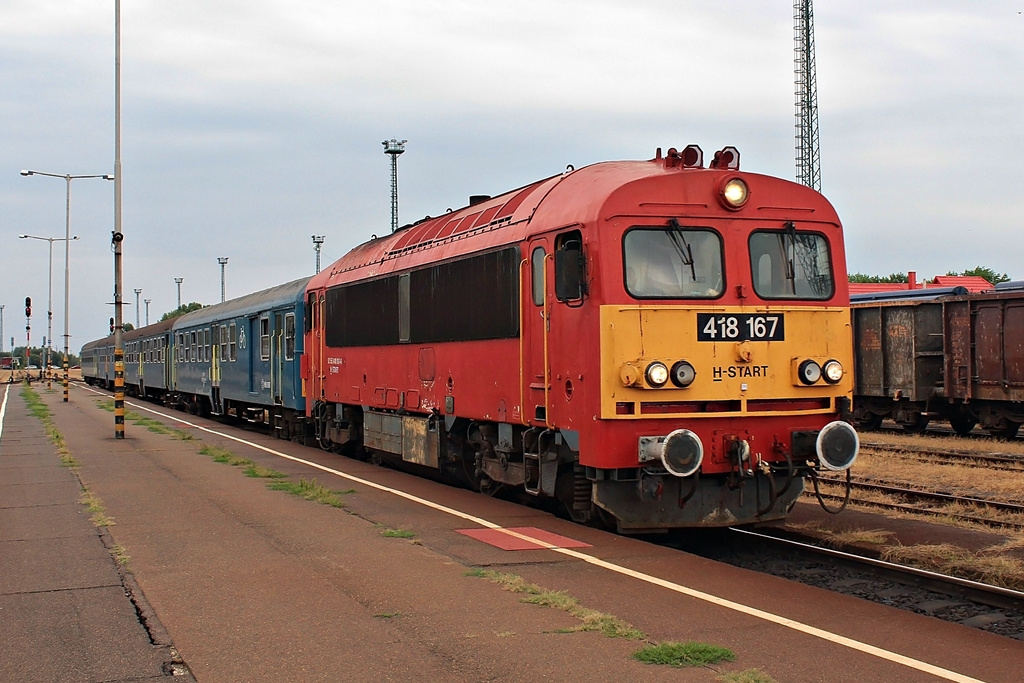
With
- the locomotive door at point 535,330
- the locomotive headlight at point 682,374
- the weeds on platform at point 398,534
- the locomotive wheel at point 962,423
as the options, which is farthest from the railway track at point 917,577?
the locomotive wheel at point 962,423

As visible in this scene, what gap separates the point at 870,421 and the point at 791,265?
16.7m

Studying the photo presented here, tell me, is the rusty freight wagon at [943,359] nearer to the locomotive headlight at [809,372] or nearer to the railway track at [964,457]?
the railway track at [964,457]

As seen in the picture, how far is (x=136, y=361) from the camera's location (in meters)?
49.9

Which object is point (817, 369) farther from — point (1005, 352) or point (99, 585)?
point (1005, 352)

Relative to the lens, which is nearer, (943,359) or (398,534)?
(398,534)

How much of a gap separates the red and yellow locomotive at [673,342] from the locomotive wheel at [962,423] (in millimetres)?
14533

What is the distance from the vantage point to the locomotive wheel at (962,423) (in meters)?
22.8

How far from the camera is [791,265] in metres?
9.74

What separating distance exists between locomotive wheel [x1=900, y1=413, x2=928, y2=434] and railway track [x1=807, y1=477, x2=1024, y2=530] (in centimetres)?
1043

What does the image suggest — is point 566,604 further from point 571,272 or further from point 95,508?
point 95,508

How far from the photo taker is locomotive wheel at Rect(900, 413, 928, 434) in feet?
76.5

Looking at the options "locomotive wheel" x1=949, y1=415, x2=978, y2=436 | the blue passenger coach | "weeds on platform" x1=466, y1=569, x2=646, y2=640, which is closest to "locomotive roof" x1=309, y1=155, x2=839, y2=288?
"weeds on platform" x1=466, y1=569, x2=646, y2=640

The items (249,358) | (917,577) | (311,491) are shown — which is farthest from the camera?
(249,358)

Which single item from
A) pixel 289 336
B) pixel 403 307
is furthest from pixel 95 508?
pixel 289 336
